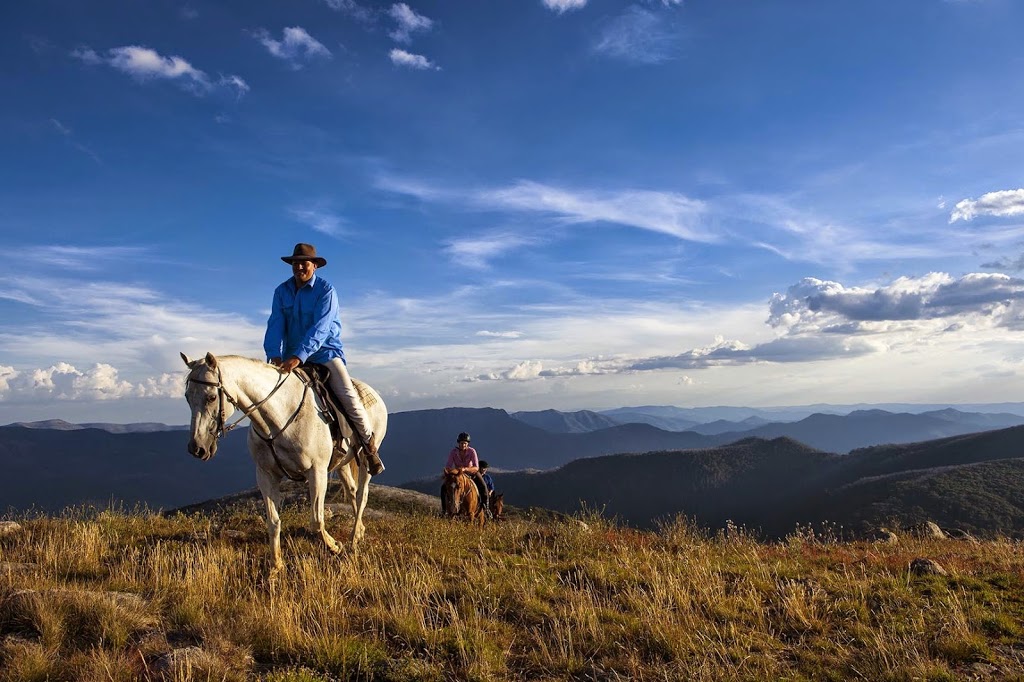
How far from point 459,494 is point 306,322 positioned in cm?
803

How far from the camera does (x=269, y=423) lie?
22.3ft

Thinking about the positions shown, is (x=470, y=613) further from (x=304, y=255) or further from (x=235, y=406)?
(x=304, y=255)

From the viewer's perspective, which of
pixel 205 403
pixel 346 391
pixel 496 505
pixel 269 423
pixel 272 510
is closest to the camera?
pixel 205 403

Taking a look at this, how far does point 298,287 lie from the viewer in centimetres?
784

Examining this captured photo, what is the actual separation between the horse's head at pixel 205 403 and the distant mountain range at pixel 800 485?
208 feet

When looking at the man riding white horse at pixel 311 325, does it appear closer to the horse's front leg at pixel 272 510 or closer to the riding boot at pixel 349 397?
the riding boot at pixel 349 397

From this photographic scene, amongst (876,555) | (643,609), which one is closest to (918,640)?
(643,609)

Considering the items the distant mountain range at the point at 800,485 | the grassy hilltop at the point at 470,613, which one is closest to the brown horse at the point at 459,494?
the grassy hilltop at the point at 470,613

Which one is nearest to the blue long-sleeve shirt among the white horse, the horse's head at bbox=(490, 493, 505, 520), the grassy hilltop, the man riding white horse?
the man riding white horse

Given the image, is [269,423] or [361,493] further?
[361,493]

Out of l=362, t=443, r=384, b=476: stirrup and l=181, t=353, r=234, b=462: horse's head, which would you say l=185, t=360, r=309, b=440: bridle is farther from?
l=362, t=443, r=384, b=476: stirrup

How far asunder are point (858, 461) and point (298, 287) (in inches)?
5802

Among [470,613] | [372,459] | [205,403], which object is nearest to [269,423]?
[205,403]

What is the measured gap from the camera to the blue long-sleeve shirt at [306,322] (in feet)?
24.7
